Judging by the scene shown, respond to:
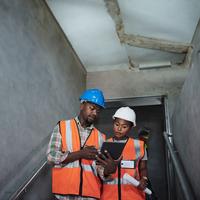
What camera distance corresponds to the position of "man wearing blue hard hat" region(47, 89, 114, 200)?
6.55 feet

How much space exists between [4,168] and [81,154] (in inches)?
24.5

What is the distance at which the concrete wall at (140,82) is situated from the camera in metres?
4.50

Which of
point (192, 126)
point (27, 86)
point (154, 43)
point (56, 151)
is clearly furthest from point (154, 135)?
point (56, 151)

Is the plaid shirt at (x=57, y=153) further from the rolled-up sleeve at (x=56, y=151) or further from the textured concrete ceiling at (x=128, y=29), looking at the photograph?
→ the textured concrete ceiling at (x=128, y=29)

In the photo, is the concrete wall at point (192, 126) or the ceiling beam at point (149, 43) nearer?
the concrete wall at point (192, 126)

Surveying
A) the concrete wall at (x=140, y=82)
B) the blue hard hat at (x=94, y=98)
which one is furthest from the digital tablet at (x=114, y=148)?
the concrete wall at (x=140, y=82)

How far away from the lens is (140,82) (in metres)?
4.65

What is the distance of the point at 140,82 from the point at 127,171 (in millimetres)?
2567

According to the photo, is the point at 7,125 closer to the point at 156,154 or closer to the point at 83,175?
the point at 83,175

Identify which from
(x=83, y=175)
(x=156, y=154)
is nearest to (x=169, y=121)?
(x=156, y=154)

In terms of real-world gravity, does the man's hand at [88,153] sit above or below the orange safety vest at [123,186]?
above

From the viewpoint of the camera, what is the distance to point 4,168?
2.09m

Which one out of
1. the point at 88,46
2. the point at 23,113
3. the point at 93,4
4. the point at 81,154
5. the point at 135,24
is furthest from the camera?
the point at 88,46

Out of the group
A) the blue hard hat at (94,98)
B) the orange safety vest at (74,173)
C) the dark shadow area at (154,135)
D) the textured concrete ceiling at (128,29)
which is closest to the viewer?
the orange safety vest at (74,173)
